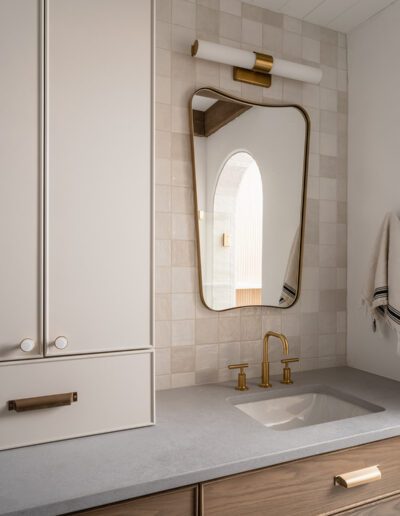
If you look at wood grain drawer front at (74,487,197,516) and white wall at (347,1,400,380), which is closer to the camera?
wood grain drawer front at (74,487,197,516)

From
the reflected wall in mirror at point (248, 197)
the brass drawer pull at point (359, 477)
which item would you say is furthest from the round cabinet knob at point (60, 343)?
the brass drawer pull at point (359, 477)

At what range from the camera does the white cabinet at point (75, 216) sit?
3.73 feet

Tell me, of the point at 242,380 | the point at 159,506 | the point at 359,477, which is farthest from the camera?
the point at 242,380

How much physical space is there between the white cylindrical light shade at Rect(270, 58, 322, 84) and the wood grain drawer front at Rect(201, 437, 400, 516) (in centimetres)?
145

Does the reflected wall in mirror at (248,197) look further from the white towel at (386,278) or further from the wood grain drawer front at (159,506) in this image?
the wood grain drawer front at (159,506)

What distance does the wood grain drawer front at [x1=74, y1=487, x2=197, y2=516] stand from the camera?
3.25 ft

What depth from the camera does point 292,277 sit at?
1933mm

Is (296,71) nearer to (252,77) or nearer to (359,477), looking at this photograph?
(252,77)

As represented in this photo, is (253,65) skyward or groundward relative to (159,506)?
skyward

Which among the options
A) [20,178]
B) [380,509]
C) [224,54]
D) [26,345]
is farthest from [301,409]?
[224,54]

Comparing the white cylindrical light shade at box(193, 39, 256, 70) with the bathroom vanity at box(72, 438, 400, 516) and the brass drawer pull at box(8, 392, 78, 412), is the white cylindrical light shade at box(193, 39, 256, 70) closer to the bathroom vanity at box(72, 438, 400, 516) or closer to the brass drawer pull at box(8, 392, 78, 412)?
the brass drawer pull at box(8, 392, 78, 412)

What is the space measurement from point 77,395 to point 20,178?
60cm

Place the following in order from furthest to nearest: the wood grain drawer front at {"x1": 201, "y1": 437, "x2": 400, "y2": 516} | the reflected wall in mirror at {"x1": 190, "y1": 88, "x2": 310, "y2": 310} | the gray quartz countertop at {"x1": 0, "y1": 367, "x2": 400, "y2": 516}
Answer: the reflected wall in mirror at {"x1": 190, "y1": 88, "x2": 310, "y2": 310} < the wood grain drawer front at {"x1": 201, "y1": 437, "x2": 400, "y2": 516} < the gray quartz countertop at {"x1": 0, "y1": 367, "x2": 400, "y2": 516}

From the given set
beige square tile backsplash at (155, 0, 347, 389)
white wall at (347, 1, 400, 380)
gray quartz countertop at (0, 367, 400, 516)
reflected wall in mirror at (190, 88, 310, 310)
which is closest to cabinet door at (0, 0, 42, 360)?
gray quartz countertop at (0, 367, 400, 516)
